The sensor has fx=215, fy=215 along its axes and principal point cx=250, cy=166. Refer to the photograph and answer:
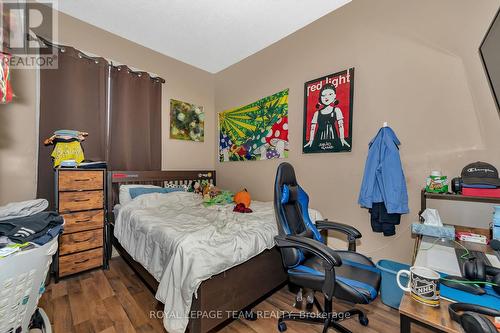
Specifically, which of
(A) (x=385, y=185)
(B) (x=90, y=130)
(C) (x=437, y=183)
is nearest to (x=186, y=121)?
(B) (x=90, y=130)

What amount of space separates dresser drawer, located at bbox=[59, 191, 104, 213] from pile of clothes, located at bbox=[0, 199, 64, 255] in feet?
4.33

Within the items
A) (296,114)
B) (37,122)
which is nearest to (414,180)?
(296,114)

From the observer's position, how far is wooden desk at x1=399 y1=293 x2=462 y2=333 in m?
0.65

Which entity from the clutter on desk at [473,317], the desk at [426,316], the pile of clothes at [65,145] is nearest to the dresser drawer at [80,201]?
the pile of clothes at [65,145]

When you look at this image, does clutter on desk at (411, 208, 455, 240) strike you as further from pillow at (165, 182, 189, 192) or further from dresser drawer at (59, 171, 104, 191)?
dresser drawer at (59, 171, 104, 191)

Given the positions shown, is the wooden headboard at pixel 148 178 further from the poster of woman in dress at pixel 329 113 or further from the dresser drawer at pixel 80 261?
the poster of woman in dress at pixel 329 113

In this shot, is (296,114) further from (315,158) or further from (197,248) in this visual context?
(197,248)

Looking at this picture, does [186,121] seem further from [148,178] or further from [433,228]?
[433,228]

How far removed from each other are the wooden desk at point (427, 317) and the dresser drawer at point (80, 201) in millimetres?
2816

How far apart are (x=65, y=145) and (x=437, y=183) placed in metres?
3.58

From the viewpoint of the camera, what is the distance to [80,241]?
2.31 m

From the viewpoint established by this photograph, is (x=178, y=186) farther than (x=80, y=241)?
Yes

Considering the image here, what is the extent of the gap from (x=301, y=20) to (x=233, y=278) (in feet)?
9.78

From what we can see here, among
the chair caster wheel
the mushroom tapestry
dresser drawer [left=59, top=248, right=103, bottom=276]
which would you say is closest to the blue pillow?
dresser drawer [left=59, top=248, right=103, bottom=276]
